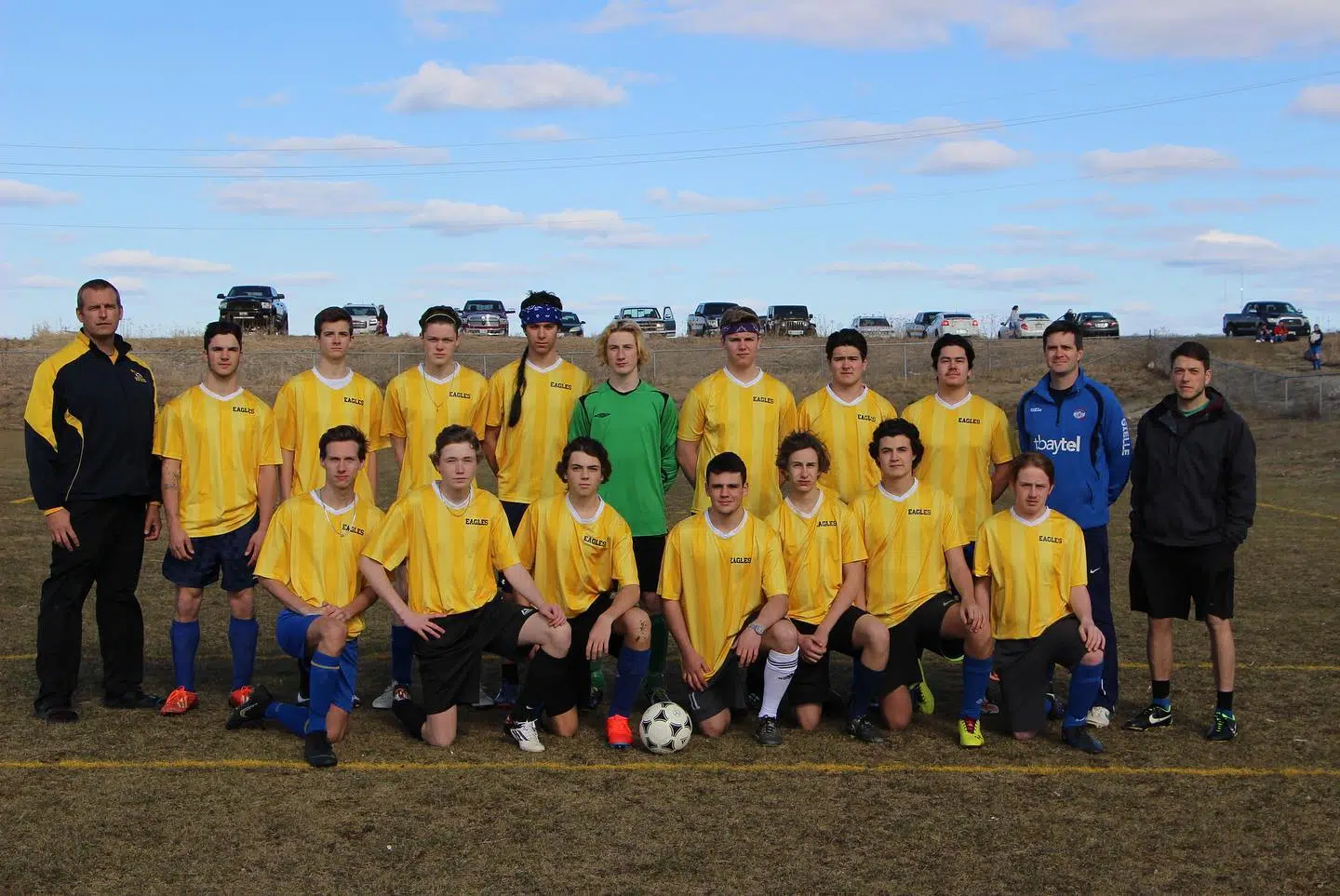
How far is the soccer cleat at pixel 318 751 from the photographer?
231 inches

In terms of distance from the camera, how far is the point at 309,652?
630 cm

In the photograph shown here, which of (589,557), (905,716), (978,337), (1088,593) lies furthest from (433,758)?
(978,337)

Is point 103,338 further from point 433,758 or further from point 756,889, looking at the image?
point 756,889

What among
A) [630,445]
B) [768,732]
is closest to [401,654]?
[630,445]

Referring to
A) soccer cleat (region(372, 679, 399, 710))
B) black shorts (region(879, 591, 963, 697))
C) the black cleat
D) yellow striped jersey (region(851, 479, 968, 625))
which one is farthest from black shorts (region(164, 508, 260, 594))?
black shorts (region(879, 591, 963, 697))

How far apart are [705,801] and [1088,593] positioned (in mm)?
2494

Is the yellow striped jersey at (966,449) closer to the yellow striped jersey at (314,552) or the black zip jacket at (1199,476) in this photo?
the black zip jacket at (1199,476)

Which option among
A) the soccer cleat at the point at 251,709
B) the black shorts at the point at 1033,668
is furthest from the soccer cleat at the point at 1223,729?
the soccer cleat at the point at 251,709

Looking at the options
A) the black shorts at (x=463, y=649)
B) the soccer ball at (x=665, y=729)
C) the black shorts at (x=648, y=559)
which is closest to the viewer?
the soccer ball at (x=665, y=729)

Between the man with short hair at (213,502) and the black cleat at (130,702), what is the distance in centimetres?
20

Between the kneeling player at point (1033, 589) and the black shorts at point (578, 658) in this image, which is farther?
the black shorts at point (578, 658)

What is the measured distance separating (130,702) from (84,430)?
1489 millimetres

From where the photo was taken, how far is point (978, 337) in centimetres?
4288

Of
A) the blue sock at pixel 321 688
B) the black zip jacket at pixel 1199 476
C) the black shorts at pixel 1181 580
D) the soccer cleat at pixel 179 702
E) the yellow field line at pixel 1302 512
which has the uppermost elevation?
the black zip jacket at pixel 1199 476
